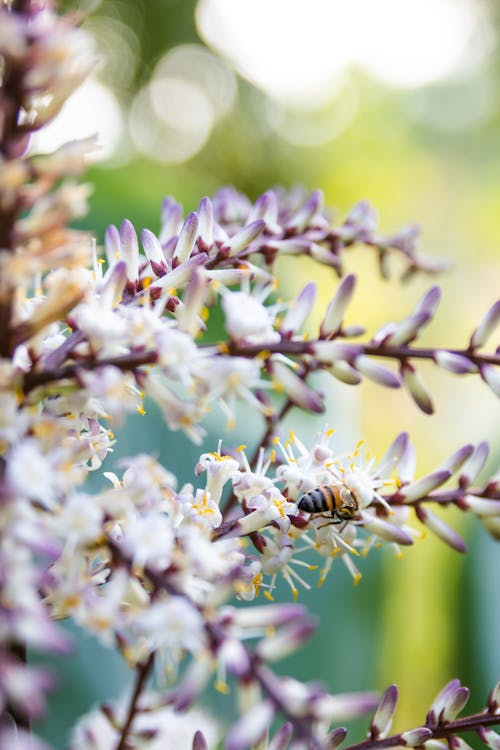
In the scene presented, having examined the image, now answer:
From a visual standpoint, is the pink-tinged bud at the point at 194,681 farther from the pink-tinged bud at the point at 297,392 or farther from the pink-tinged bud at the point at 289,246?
the pink-tinged bud at the point at 289,246

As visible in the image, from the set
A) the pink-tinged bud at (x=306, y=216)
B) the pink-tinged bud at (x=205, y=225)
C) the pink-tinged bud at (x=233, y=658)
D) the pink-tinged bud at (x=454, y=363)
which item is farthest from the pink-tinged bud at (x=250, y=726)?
the pink-tinged bud at (x=306, y=216)

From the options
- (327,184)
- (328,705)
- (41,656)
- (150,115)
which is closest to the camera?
(328,705)

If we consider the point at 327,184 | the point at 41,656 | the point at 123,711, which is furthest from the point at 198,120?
the point at 123,711

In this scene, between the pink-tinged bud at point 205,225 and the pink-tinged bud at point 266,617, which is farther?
the pink-tinged bud at point 205,225

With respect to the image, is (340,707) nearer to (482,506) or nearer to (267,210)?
(482,506)

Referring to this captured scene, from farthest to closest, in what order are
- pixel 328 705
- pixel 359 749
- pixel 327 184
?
pixel 327 184 < pixel 359 749 < pixel 328 705

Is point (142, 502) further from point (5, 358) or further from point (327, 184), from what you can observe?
point (327, 184)

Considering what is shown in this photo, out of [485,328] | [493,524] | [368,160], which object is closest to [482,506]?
[493,524]
